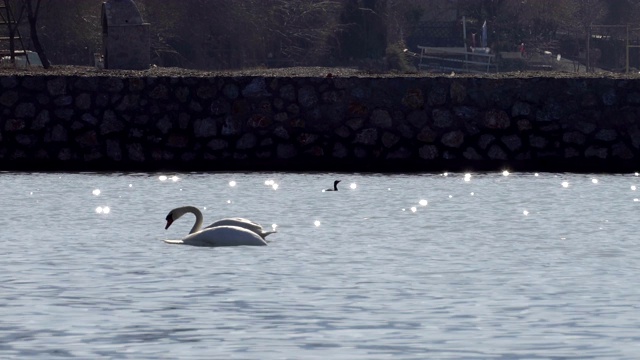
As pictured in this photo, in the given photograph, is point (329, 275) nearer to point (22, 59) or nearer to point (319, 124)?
point (319, 124)

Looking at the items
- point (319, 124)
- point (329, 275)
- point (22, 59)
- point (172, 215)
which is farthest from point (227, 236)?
point (22, 59)

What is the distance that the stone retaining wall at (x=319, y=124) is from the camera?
29562 millimetres

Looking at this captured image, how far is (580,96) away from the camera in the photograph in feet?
98.0

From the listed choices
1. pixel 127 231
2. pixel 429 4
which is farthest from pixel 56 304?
pixel 429 4

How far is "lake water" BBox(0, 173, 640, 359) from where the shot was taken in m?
10.9

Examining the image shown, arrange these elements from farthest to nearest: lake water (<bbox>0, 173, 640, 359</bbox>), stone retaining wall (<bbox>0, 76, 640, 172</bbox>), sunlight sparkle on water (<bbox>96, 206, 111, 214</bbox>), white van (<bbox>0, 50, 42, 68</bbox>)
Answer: white van (<bbox>0, 50, 42, 68</bbox>)
stone retaining wall (<bbox>0, 76, 640, 172</bbox>)
sunlight sparkle on water (<bbox>96, 206, 111, 214</bbox>)
lake water (<bbox>0, 173, 640, 359</bbox>)

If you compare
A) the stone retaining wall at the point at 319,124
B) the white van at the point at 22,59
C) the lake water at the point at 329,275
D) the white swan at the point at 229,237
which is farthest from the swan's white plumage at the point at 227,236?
the white van at the point at 22,59

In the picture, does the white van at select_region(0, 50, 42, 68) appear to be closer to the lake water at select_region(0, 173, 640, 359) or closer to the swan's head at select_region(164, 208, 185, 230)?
the lake water at select_region(0, 173, 640, 359)

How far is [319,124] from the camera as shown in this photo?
29766 millimetres

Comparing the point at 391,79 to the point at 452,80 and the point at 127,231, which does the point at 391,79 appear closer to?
the point at 452,80

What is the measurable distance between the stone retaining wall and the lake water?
170 inches

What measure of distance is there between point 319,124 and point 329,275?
15252 mm

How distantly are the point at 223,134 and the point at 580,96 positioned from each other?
254 inches

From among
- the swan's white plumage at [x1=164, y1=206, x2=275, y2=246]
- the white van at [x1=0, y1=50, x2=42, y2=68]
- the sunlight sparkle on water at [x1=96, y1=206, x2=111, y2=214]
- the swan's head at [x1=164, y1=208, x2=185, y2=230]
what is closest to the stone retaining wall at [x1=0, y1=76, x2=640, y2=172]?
the sunlight sparkle on water at [x1=96, y1=206, x2=111, y2=214]
